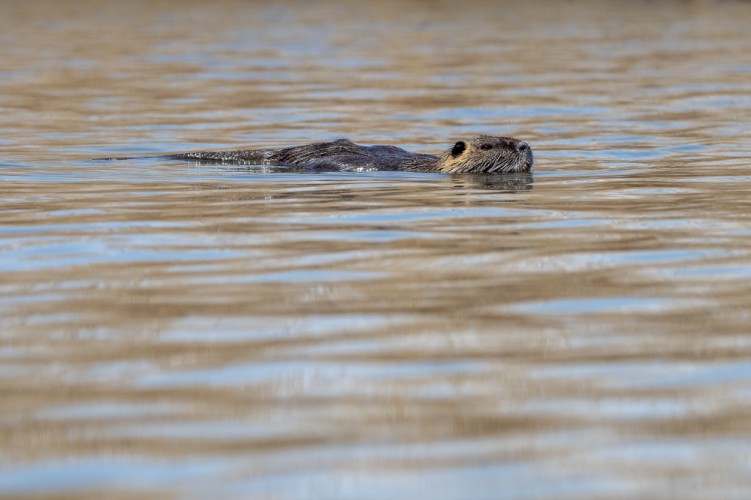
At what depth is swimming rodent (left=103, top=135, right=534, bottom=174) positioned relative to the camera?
426 inches

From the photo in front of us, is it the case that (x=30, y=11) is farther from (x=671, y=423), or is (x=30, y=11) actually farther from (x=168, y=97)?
(x=671, y=423)

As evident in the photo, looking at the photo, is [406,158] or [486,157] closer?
[486,157]

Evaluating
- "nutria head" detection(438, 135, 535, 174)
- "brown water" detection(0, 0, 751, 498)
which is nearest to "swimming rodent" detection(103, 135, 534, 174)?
"nutria head" detection(438, 135, 535, 174)

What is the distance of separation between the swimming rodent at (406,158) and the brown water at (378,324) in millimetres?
296

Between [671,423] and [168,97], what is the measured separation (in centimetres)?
1586

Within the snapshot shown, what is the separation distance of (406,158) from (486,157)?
0.60 meters

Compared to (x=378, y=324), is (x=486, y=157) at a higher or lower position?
higher

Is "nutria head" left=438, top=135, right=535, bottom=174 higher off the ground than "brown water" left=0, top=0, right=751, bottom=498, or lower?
higher

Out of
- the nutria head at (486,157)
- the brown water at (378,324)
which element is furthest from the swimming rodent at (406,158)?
the brown water at (378,324)

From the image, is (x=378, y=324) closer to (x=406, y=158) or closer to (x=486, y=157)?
(x=486, y=157)

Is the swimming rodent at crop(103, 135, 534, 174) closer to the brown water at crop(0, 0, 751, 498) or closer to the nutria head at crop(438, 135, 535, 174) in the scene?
the nutria head at crop(438, 135, 535, 174)

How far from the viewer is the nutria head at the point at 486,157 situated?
10.8 m

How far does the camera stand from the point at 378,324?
498 centimetres

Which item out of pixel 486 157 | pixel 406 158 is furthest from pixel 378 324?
pixel 406 158
